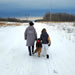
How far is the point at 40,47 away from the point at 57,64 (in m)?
1.35

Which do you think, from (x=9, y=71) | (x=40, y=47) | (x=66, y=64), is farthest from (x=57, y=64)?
(x=9, y=71)

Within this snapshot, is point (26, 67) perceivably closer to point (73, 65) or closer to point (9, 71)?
point (9, 71)

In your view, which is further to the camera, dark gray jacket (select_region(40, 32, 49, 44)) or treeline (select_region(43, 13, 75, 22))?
treeline (select_region(43, 13, 75, 22))

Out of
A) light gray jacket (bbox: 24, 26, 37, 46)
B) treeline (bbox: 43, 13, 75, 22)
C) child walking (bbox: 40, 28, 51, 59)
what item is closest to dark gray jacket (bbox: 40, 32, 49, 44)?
child walking (bbox: 40, 28, 51, 59)

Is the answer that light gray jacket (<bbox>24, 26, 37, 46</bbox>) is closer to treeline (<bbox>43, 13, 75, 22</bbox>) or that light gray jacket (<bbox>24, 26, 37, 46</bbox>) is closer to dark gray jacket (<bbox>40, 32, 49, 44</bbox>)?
Result: dark gray jacket (<bbox>40, 32, 49, 44</bbox>)

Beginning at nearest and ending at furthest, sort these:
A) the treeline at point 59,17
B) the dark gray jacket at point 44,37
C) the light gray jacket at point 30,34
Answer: the dark gray jacket at point 44,37, the light gray jacket at point 30,34, the treeline at point 59,17

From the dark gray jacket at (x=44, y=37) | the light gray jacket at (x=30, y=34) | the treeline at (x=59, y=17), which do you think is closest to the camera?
the dark gray jacket at (x=44, y=37)

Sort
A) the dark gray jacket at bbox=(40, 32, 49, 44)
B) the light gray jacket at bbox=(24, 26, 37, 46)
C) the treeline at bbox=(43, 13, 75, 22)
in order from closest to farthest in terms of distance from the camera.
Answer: the dark gray jacket at bbox=(40, 32, 49, 44)
the light gray jacket at bbox=(24, 26, 37, 46)
the treeline at bbox=(43, 13, 75, 22)

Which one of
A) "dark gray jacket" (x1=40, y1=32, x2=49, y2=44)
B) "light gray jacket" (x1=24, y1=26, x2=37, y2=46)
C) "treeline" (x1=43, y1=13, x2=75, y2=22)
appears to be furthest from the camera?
"treeline" (x1=43, y1=13, x2=75, y2=22)

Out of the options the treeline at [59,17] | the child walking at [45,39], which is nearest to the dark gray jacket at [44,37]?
the child walking at [45,39]

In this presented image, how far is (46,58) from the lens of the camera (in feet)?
23.6

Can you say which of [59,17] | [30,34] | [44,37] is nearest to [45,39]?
[44,37]

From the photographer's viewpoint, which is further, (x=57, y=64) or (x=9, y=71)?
(x=57, y=64)

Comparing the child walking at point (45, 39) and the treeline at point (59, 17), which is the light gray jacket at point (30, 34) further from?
the treeline at point (59, 17)
